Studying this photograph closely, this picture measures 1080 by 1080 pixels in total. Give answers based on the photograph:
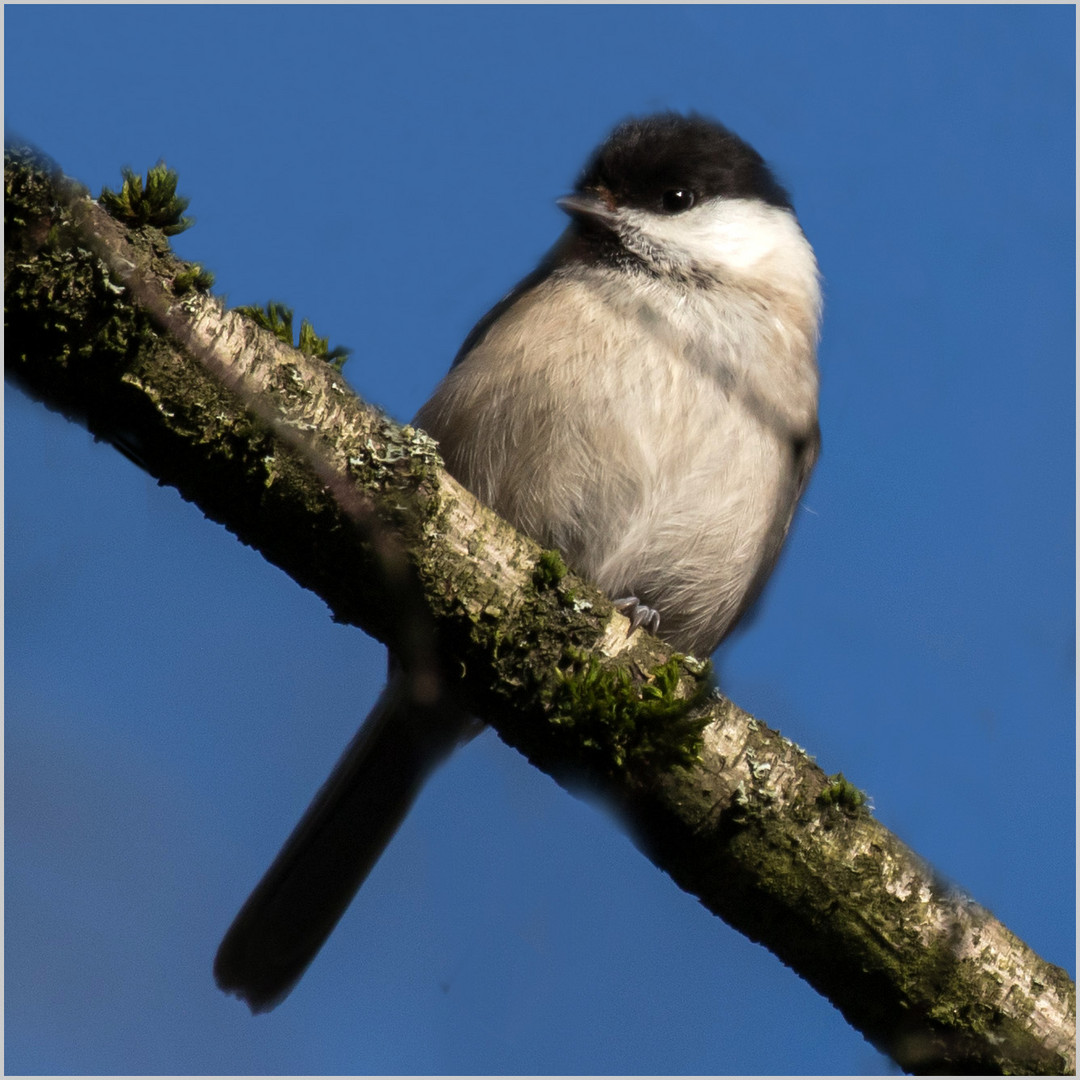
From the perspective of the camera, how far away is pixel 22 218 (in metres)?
1.98

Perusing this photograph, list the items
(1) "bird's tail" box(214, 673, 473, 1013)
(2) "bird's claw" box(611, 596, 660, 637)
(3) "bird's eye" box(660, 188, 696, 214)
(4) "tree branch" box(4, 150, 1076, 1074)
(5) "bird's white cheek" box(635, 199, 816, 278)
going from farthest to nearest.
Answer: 1. (3) "bird's eye" box(660, 188, 696, 214)
2. (5) "bird's white cheek" box(635, 199, 816, 278)
3. (1) "bird's tail" box(214, 673, 473, 1013)
4. (2) "bird's claw" box(611, 596, 660, 637)
5. (4) "tree branch" box(4, 150, 1076, 1074)

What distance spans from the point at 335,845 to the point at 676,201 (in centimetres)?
245

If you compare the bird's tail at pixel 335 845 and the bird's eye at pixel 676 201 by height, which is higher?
the bird's eye at pixel 676 201

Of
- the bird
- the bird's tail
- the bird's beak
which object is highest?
the bird's beak

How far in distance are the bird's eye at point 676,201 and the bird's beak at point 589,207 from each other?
0.21 meters

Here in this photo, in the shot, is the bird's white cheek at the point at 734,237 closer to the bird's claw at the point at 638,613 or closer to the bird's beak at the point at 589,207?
the bird's beak at the point at 589,207

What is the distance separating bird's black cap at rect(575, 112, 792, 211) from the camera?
376 cm

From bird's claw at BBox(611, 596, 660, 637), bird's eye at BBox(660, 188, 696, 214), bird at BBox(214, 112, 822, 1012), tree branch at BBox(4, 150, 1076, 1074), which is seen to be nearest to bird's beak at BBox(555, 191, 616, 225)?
bird at BBox(214, 112, 822, 1012)

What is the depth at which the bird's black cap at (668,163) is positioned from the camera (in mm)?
3756

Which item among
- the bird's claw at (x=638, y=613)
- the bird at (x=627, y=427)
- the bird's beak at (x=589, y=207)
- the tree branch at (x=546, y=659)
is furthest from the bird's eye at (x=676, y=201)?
the tree branch at (x=546, y=659)

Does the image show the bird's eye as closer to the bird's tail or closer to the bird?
the bird

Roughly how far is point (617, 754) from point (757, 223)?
231cm

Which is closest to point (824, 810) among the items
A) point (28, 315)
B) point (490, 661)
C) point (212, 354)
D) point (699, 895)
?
point (699, 895)

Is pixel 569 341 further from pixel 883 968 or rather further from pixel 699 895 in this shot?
pixel 883 968
